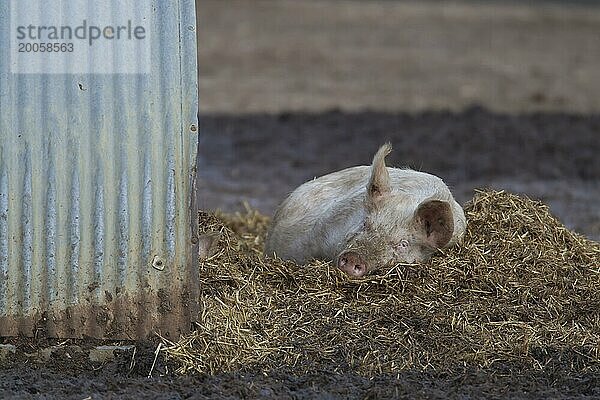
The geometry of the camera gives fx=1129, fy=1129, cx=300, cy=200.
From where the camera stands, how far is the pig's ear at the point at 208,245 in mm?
6105

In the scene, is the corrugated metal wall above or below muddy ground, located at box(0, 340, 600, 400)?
Answer: above

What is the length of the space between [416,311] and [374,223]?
0.66m

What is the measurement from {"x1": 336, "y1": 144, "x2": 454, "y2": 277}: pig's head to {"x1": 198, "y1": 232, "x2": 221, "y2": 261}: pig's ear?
755mm

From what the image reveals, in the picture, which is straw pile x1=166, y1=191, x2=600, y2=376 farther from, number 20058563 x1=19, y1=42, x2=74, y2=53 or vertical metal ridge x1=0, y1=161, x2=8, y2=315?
number 20058563 x1=19, y1=42, x2=74, y2=53

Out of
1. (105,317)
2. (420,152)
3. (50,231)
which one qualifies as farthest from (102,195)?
(420,152)

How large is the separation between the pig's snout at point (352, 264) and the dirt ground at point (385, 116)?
89 cm

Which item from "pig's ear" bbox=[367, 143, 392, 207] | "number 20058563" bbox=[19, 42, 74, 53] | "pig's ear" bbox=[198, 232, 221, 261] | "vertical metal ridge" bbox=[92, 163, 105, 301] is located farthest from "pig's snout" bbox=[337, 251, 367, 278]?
"number 20058563" bbox=[19, 42, 74, 53]

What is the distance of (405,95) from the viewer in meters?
15.0

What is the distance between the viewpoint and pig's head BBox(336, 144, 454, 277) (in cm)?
584

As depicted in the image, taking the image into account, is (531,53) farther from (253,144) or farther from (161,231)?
(161,231)

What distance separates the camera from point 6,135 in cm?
507

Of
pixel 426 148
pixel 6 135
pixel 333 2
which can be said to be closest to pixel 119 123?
pixel 6 135

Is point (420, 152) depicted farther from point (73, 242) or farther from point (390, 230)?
point (73, 242)

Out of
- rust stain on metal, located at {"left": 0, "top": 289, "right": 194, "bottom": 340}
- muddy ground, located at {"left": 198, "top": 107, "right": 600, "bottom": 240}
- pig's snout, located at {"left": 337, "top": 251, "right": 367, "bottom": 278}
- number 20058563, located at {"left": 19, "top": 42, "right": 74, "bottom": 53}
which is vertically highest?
number 20058563, located at {"left": 19, "top": 42, "right": 74, "bottom": 53}
